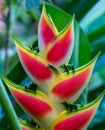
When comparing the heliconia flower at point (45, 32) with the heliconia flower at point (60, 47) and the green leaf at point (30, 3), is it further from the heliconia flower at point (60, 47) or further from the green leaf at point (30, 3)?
the green leaf at point (30, 3)

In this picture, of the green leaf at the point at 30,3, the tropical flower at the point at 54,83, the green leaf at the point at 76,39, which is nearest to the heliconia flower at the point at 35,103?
the tropical flower at the point at 54,83

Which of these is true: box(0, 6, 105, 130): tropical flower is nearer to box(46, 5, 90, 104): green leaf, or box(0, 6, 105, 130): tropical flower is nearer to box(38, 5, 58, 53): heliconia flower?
box(38, 5, 58, 53): heliconia flower

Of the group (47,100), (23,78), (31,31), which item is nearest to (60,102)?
(47,100)

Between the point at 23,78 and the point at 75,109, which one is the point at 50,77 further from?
the point at 23,78

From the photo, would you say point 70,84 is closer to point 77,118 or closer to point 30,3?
point 77,118

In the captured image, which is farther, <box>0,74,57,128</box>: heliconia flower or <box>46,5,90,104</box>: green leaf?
<box>46,5,90,104</box>: green leaf

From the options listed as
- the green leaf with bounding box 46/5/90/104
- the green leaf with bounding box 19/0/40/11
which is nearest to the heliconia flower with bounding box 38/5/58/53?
the green leaf with bounding box 46/5/90/104
